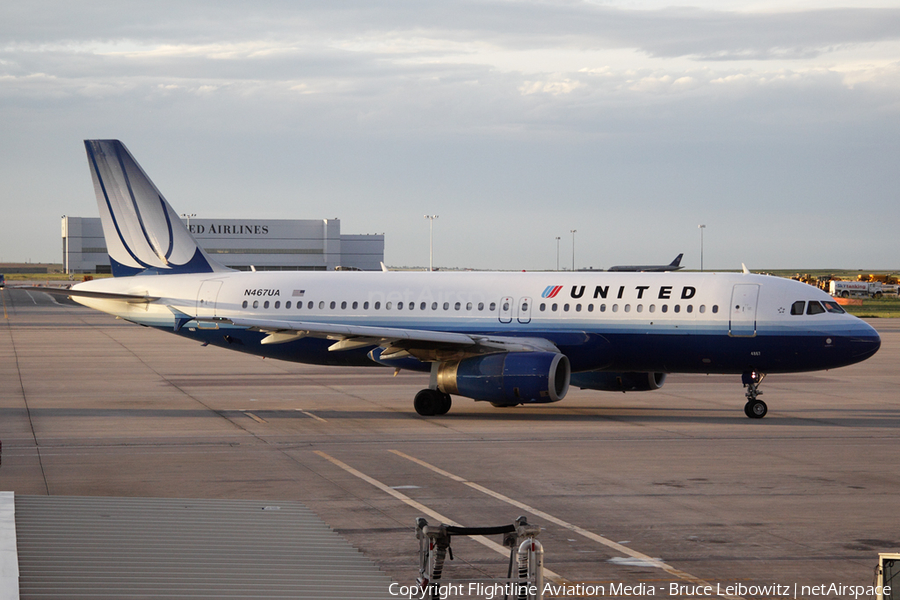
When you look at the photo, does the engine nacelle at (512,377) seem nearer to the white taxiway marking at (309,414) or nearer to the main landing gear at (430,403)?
the main landing gear at (430,403)

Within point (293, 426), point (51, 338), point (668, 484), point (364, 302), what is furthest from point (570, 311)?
point (51, 338)

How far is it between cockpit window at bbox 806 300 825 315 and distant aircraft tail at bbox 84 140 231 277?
18322mm

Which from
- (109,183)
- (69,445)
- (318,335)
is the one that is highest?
(109,183)

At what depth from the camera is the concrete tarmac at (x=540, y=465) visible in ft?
42.1

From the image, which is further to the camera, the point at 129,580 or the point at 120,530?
the point at 120,530

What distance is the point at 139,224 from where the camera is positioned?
105ft

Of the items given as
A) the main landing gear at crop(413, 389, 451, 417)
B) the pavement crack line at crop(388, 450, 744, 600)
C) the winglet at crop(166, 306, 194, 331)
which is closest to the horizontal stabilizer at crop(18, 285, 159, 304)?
the winglet at crop(166, 306, 194, 331)

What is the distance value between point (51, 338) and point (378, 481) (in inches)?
1664

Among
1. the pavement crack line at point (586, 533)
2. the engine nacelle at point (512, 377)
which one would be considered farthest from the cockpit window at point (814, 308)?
the pavement crack line at point (586, 533)

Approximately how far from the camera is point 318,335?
25.8 meters

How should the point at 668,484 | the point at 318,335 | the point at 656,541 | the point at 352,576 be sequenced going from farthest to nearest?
the point at 318,335 → the point at 668,484 → the point at 656,541 → the point at 352,576

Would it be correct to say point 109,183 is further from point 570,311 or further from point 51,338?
point 51,338

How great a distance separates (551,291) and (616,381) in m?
3.36

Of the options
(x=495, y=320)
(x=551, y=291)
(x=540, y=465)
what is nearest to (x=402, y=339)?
(x=495, y=320)
